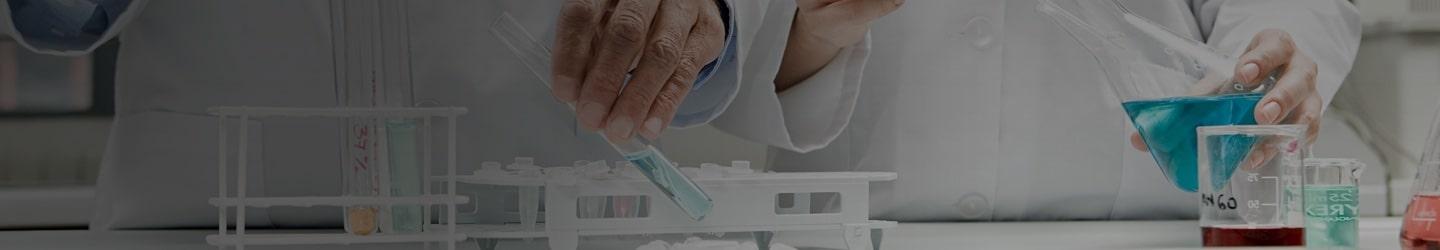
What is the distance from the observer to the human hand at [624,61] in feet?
3.73

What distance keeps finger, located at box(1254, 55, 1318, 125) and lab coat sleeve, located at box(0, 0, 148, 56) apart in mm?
1010

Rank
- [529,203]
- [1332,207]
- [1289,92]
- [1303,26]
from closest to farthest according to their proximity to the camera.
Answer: [529,203], [1332,207], [1289,92], [1303,26]

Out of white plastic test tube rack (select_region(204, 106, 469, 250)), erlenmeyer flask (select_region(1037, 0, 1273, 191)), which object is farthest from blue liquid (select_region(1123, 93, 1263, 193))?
white plastic test tube rack (select_region(204, 106, 469, 250))

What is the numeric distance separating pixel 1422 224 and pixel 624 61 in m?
0.67

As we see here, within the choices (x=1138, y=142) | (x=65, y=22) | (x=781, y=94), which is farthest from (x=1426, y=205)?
(x=65, y=22)

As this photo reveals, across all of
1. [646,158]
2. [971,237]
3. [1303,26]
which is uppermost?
[1303,26]

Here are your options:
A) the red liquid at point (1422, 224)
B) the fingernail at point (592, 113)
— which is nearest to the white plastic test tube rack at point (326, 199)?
the fingernail at point (592, 113)

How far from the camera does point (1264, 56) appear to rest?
1472 mm

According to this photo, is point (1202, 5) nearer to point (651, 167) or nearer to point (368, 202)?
point (651, 167)

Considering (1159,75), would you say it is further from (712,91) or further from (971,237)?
(712,91)

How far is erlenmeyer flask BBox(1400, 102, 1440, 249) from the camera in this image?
123 cm

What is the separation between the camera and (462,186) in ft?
4.26

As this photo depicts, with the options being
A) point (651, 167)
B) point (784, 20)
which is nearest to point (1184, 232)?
point (784, 20)

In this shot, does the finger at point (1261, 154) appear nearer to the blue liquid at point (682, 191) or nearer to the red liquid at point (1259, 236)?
the red liquid at point (1259, 236)
